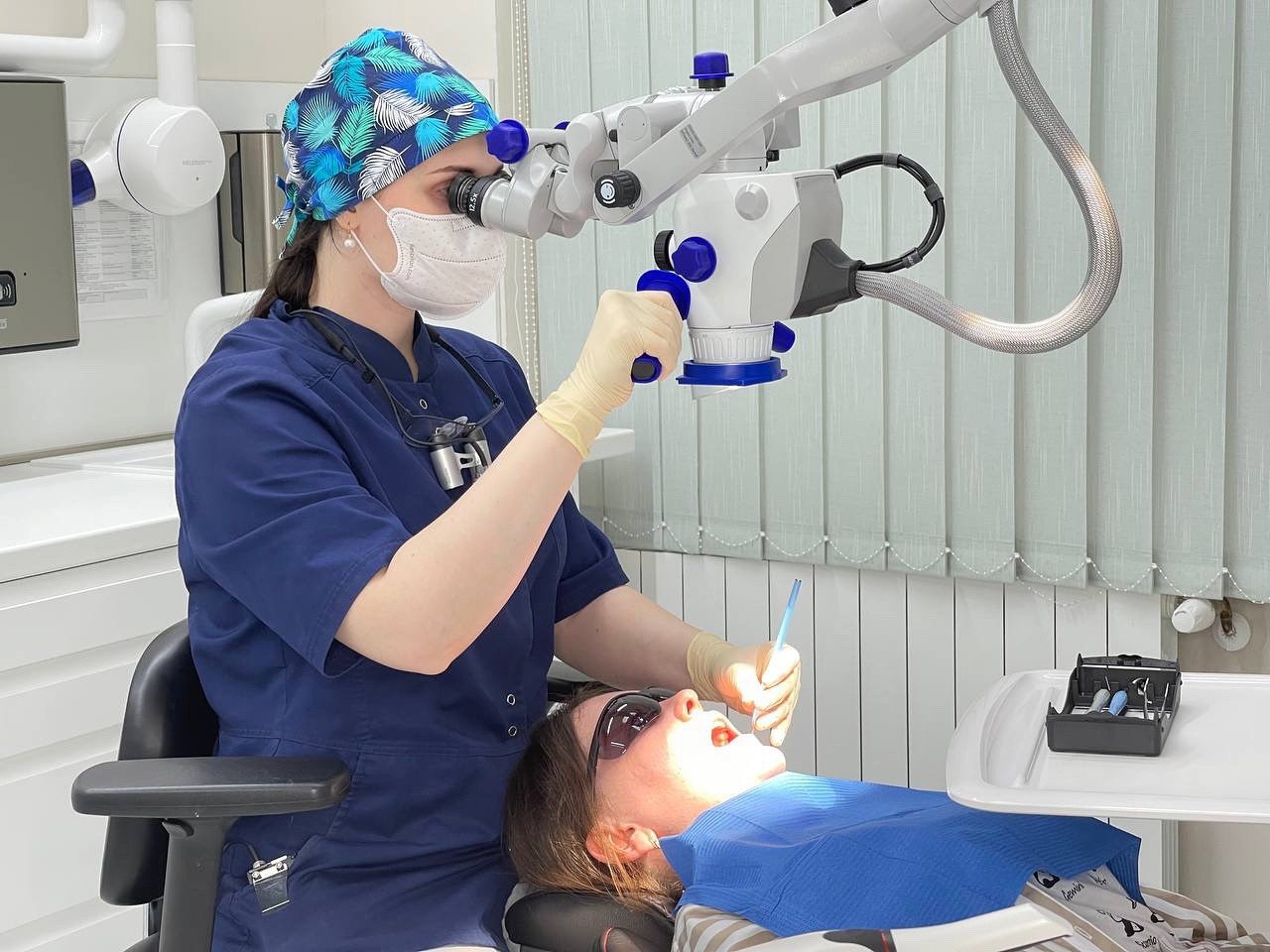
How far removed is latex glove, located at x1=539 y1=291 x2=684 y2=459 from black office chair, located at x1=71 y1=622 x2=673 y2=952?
362mm

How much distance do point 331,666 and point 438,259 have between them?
1.46 feet

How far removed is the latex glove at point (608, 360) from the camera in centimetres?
122

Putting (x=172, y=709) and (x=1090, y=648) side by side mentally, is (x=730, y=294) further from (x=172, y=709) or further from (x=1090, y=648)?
(x=1090, y=648)

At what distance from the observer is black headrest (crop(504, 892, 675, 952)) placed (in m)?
1.29

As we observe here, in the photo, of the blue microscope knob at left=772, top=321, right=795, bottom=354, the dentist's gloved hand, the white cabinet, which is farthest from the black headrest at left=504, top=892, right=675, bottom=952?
the white cabinet

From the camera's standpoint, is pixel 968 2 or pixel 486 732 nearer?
pixel 968 2

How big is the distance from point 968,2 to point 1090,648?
4.63 feet

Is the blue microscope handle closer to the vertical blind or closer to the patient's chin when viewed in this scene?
the patient's chin

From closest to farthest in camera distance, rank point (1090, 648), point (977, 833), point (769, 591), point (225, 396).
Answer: point (977, 833), point (225, 396), point (1090, 648), point (769, 591)

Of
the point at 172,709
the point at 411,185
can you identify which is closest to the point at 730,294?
the point at 411,185

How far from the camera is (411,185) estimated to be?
1.47 m

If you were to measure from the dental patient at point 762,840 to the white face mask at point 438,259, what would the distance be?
46 cm

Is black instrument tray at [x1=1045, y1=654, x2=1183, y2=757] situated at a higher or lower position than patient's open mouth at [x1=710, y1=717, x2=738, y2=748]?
higher

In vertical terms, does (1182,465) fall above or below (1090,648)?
above
